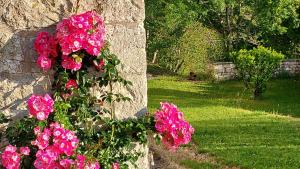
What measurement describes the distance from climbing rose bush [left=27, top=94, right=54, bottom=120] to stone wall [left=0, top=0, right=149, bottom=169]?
24 centimetres

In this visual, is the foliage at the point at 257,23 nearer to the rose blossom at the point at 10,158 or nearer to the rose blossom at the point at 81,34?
the rose blossom at the point at 81,34

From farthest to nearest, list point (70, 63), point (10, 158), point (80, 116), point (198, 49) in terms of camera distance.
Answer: point (198, 49), point (80, 116), point (70, 63), point (10, 158)

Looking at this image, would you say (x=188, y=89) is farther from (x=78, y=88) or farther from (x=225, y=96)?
(x=78, y=88)

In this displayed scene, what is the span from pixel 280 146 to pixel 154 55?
17.7 m

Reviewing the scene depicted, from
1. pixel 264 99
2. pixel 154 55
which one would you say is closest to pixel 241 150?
pixel 264 99

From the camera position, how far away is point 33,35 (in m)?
3.63

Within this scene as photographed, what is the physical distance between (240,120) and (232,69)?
11773 millimetres

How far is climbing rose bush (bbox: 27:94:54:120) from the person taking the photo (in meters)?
3.41

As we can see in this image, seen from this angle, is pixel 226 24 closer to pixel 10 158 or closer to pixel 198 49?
pixel 198 49

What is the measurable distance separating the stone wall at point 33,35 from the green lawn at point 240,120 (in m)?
3.73

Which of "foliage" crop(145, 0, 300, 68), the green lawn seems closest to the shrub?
"foliage" crop(145, 0, 300, 68)

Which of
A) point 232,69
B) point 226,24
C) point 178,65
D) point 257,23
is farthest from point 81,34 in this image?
point 226,24

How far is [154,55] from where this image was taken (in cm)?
2600

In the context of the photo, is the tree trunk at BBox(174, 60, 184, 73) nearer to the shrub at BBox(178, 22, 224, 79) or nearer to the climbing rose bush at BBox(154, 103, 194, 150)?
the shrub at BBox(178, 22, 224, 79)
